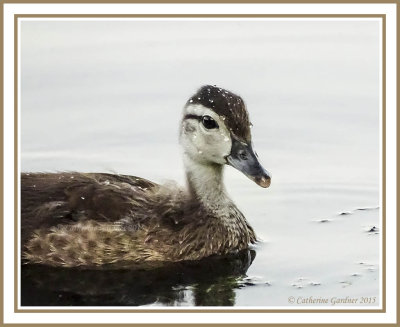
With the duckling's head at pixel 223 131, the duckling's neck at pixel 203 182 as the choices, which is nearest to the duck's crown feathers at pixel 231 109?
the duckling's head at pixel 223 131

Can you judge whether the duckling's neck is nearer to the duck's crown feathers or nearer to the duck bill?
the duck bill

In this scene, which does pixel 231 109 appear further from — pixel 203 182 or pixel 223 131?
pixel 203 182

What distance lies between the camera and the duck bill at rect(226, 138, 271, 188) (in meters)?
19.8

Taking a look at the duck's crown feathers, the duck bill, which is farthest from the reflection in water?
the duck's crown feathers

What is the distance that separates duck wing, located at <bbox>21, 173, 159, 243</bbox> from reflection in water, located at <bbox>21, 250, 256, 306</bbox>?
0.52 meters

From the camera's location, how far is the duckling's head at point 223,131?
19906 mm

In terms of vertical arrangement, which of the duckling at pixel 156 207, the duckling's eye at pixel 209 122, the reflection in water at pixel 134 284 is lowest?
the reflection in water at pixel 134 284

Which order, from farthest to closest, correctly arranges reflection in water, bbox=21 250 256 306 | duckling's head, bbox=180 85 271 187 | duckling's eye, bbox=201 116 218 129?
duckling's eye, bbox=201 116 218 129 → duckling's head, bbox=180 85 271 187 → reflection in water, bbox=21 250 256 306

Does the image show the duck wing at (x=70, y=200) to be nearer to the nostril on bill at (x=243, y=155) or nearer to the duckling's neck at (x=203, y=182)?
the duckling's neck at (x=203, y=182)

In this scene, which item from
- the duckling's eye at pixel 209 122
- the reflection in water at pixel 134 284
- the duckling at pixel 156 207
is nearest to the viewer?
the reflection in water at pixel 134 284

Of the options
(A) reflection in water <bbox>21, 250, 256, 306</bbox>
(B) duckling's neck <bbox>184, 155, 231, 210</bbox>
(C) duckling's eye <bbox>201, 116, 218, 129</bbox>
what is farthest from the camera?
(B) duckling's neck <bbox>184, 155, 231, 210</bbox>
